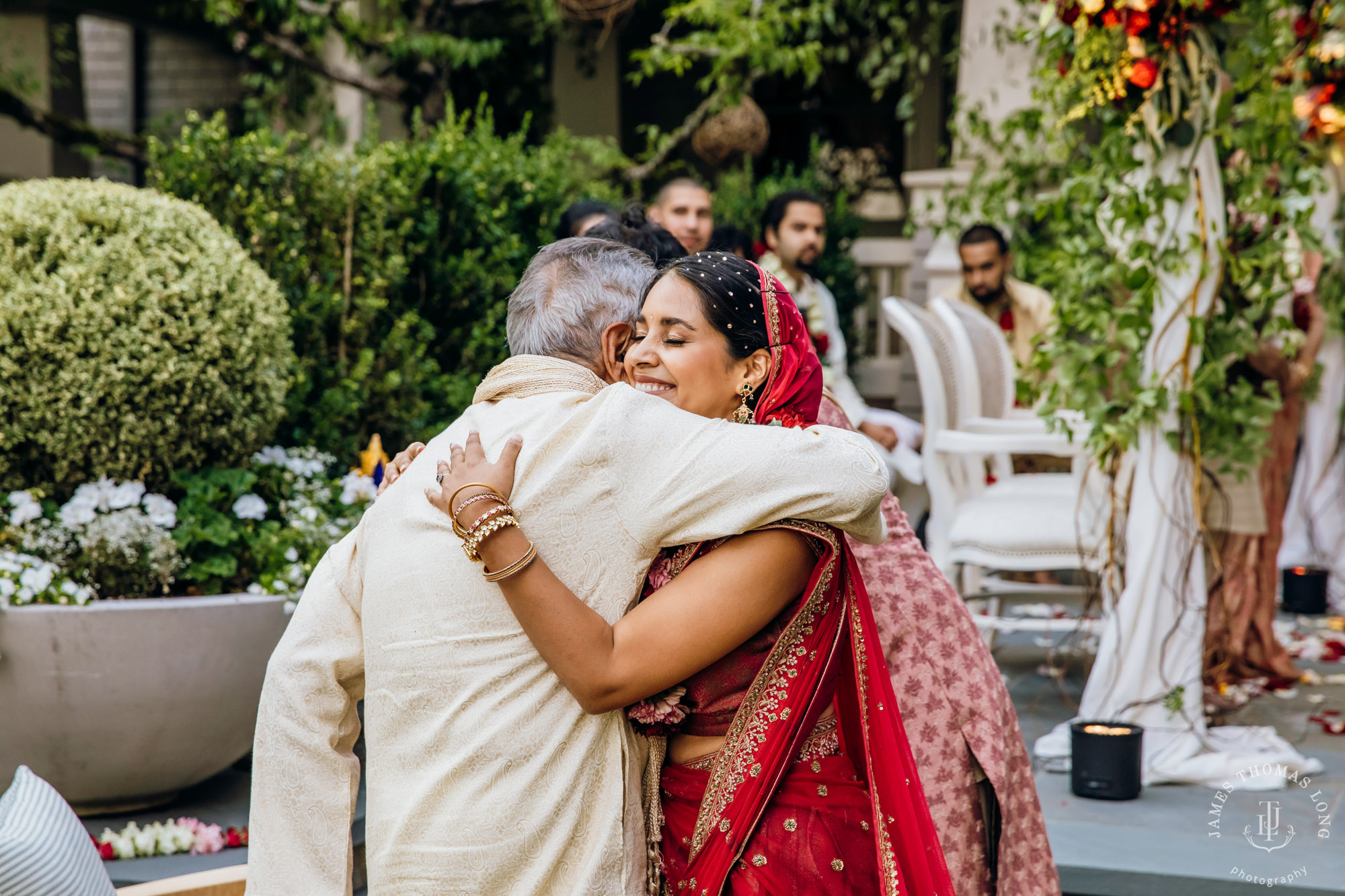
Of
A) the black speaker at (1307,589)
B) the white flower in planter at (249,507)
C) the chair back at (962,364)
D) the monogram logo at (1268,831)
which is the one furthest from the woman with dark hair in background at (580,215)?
the black speaker at (1307,589)

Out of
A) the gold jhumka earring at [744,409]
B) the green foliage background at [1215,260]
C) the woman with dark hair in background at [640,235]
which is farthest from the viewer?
the green foliage background at [1215,260]

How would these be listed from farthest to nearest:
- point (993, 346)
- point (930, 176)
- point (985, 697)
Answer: point (930, 176)
point (993, 346)
point (985, 697)

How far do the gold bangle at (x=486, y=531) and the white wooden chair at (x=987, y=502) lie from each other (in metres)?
3.14

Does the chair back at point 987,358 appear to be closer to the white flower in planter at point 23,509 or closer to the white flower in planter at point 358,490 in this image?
the white flower in planter at point 358,490

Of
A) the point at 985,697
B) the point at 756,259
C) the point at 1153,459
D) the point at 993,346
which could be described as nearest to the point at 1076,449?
→ the point at 1153,459

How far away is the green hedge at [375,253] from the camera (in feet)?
14.7

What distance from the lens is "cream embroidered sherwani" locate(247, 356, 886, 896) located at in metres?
1.67

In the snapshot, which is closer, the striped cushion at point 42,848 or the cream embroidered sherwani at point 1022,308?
the striped cushion at point 42,848

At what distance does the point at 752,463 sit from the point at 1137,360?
2774 mm

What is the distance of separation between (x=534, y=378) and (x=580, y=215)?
2711 mm

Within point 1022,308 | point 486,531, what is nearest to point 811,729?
point 486,531

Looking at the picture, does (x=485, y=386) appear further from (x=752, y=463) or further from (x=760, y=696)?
(x=760, y=696)

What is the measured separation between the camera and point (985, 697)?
241 centimetres

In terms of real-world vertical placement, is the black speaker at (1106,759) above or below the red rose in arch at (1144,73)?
below
